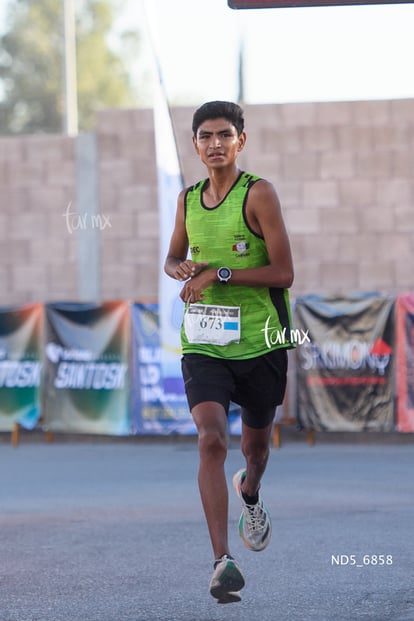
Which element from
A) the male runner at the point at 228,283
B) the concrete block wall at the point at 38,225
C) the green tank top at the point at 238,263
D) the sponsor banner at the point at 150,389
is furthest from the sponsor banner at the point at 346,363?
the green tank top at the point at 238,263

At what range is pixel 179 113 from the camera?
1941 centimetres

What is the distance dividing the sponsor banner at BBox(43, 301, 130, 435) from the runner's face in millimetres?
11739

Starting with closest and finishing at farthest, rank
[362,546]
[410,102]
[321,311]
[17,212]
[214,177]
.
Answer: [214,177] < [362,546] < [321,311] < [410,102] < [17,212]

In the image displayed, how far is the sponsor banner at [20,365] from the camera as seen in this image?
18.1 m

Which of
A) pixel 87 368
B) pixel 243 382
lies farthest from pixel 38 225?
pixel 243 382

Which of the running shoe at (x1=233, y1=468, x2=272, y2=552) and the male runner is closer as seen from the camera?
the male runner

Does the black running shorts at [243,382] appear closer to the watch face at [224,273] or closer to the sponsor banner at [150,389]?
the watch face at [224,273]

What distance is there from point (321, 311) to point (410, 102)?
3.28 meters

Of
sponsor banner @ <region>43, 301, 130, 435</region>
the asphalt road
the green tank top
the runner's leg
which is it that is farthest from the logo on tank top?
sponsor banner @ <region>43, 301, 130, 435</region>

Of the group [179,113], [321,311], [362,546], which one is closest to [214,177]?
[362,546]

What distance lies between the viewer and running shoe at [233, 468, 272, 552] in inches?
257

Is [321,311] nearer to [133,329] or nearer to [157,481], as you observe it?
[133,329]

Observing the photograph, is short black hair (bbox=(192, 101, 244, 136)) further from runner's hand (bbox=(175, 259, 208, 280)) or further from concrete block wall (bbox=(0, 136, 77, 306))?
concrete block wall (bbox=(0, 136, 77, 306))

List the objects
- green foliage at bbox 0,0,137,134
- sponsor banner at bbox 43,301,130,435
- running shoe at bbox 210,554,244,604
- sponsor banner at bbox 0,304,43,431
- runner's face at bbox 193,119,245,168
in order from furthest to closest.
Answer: green foliage at bbox 0,0,137,134, sponsor banner at bbox 0,304,43,431, sponsor banner at bbox 43,301,130,435, runner's face at bbox 193,119,245,168, running shoe at bbox 210,554,244,604
